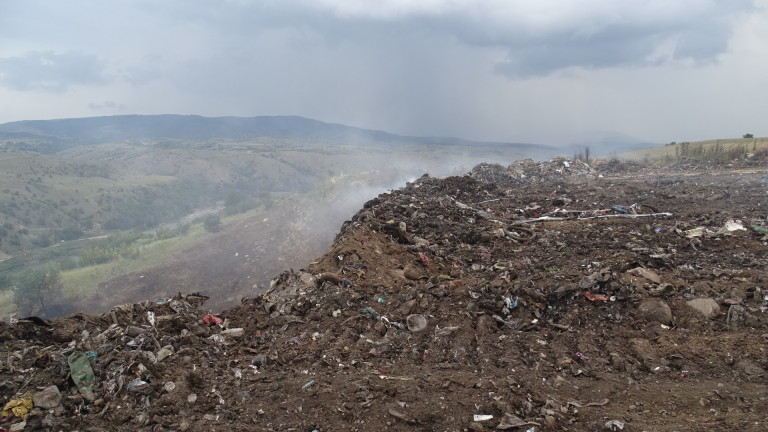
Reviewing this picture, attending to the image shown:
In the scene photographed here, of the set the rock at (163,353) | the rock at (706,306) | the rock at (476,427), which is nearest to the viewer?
the rock at (476,427)

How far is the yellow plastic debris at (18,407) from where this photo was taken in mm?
3314

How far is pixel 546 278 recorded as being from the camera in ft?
18.5

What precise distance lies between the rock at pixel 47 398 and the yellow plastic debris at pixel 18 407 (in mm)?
50

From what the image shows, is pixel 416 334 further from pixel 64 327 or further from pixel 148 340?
pixel 64 327

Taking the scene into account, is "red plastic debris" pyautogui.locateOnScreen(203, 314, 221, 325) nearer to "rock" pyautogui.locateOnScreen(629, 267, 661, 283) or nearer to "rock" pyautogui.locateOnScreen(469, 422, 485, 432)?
"rock" pyautogui.locateOnScreen(469, 422, 485, 432)

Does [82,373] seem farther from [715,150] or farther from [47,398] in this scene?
[715,150]

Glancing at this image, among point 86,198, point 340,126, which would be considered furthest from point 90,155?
point 340,126

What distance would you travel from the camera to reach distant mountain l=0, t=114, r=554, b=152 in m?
142

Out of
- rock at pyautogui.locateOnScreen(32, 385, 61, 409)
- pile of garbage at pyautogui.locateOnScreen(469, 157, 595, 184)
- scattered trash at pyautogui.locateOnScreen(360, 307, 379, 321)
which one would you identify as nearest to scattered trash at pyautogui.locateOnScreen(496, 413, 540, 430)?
scattered trash at pyautogui.locateOnScreen(360, 307, 379, 321)

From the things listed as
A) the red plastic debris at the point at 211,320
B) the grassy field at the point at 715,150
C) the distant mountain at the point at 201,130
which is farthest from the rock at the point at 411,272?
the distant mountain at the point at 201,130

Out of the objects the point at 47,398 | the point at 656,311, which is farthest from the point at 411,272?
the point at 47,398

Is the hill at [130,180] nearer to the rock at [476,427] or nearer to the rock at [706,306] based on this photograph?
the rock at [706,306]

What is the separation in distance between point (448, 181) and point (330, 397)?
14663 millimetres

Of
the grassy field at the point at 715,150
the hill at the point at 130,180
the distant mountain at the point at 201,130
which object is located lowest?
the hill at the point at 130,180
